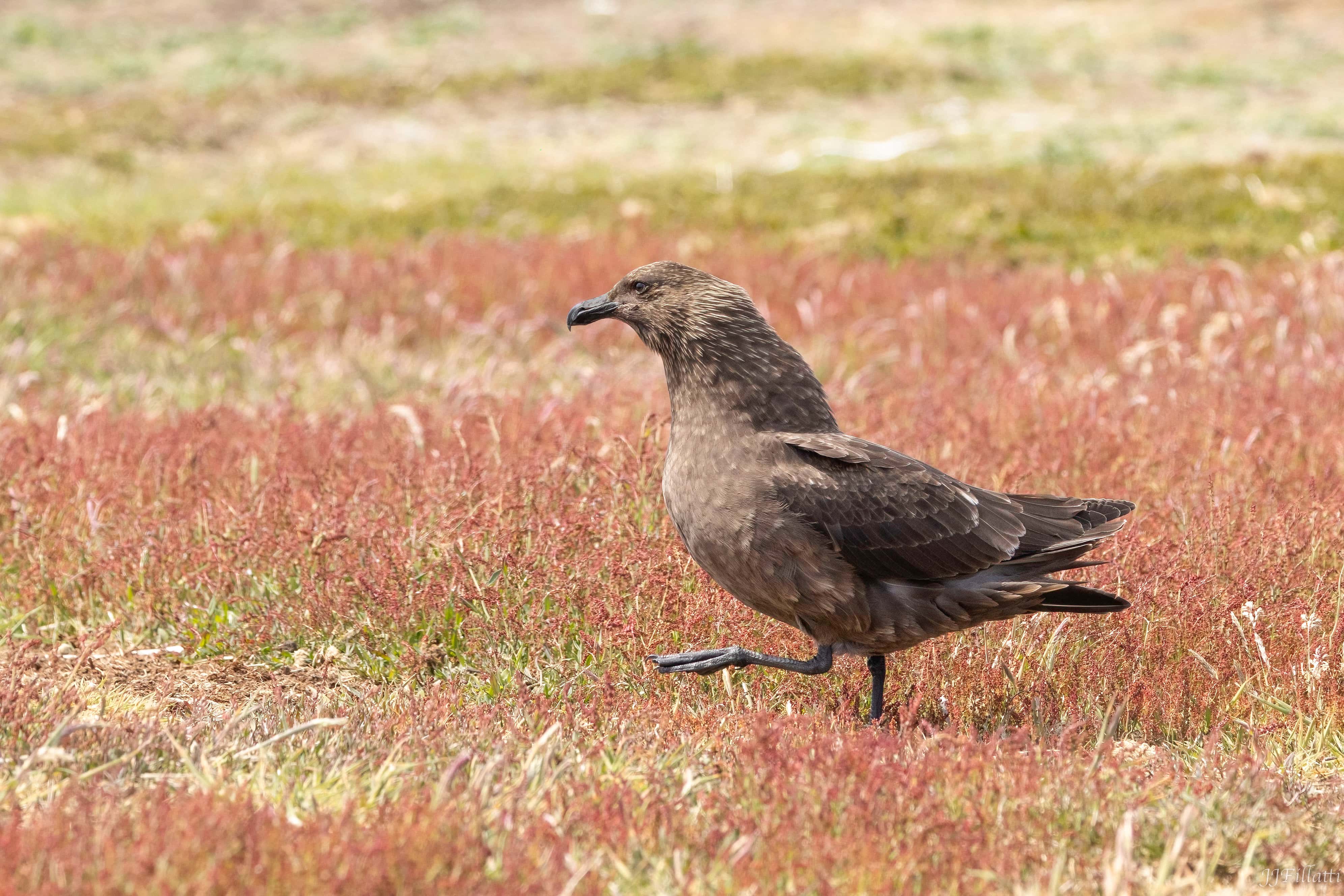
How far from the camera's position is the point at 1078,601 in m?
3.92

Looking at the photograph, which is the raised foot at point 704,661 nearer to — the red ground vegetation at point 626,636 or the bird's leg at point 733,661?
the bird's leg at point 733,661

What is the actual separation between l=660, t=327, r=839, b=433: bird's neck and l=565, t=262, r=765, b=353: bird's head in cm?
5

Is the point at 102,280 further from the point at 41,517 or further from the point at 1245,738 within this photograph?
the point at 1245,738

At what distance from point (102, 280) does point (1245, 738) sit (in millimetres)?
9455

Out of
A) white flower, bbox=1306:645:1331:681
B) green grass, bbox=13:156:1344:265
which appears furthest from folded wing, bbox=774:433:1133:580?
green grass, bbox=13:156:1344:265

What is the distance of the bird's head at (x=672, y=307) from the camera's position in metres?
4.36

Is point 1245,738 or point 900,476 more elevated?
point 900,476

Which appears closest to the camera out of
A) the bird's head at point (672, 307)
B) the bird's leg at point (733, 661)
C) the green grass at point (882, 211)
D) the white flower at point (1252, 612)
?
the bird's leg at point (733, 661)

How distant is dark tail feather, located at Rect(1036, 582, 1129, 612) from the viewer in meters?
3.88

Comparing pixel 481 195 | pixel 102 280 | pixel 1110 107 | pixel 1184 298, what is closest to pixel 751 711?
pixel 1184 298

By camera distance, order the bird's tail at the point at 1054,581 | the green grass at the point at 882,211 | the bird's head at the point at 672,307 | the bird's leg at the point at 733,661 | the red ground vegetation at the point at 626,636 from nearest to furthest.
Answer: the red ground vegetation at the point at 626,636
the bird's tail at the point at 1054,581
the bird's leg at the point at 733,661
the bird's head at the point at 672,307
the green grass at the point at 882,211

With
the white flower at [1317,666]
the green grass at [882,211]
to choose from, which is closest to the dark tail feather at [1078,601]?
the white flower at [1317,666]

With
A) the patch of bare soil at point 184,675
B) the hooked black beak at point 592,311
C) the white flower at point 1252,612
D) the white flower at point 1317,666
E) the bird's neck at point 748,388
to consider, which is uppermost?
Result: the hooked black beak at point 592,311

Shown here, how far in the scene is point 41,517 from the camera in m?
5.20
